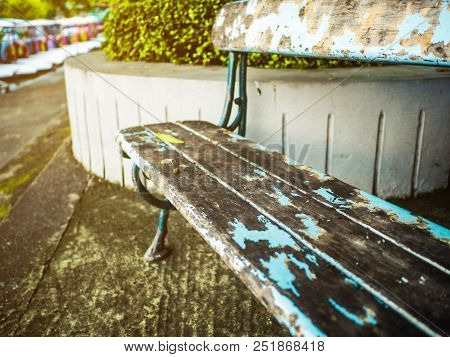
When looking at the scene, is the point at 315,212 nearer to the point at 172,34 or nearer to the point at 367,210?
the point at 367,210

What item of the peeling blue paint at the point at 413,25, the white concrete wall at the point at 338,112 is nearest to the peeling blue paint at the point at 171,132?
the white concrete wall at the point at 338,112

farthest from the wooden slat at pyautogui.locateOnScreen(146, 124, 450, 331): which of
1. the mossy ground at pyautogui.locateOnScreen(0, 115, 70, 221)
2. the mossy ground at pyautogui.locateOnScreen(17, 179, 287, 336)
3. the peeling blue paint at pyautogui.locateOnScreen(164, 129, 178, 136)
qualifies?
the mossy ground at pyautogui.locateOnScreen(0, 115, 70, 221)

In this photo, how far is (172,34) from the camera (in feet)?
7.41

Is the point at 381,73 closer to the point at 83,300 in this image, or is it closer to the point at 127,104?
the point at 127,104

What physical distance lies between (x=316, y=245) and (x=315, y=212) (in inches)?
5.1

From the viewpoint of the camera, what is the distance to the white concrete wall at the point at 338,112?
1.77 m

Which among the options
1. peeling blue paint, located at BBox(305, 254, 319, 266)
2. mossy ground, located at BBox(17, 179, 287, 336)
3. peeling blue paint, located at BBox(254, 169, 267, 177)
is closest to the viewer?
peeling blue paint, located at BBox(305, 254, 319, 266)

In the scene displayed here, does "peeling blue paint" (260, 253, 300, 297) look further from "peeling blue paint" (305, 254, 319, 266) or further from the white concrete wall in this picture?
the white concrete wall

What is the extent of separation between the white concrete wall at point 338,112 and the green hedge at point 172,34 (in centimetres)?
25

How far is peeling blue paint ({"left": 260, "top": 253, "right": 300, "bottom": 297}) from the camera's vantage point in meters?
0.56

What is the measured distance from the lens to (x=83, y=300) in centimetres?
→ 131

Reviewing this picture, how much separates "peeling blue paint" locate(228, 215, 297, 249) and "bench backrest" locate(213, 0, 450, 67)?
1.72 ft

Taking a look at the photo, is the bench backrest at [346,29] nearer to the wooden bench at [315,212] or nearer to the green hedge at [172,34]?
the wooden bench at [315,212]

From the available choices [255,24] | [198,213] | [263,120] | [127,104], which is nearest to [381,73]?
[263,120]
